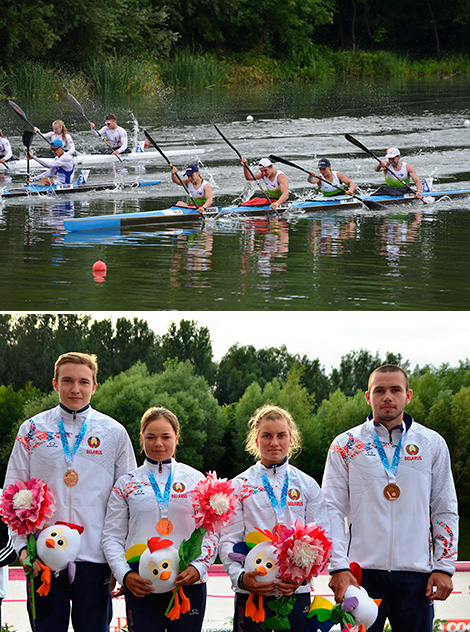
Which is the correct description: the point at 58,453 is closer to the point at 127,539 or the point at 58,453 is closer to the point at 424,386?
the point at 127,539

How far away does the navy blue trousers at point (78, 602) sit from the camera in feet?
11.1

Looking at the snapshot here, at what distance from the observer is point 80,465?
3479mm

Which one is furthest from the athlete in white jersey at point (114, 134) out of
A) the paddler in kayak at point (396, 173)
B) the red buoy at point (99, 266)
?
the red buoy at point (99, 266)

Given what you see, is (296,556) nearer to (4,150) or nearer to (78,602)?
(78,602)

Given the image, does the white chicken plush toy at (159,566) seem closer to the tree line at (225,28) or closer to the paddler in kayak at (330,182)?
the paddler in kayak at (330,182)

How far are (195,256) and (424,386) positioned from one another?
10.1 ft

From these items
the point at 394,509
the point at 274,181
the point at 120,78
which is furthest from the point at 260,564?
the point at 120,78

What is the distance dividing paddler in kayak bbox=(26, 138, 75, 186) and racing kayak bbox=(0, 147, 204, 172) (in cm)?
Result: 157

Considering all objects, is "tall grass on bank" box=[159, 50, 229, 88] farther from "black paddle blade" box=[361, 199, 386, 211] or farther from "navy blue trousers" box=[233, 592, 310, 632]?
"navy blue trousers" box=[233, 592, 310, 632]

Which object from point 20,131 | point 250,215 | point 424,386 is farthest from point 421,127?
point 424,386

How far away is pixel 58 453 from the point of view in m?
3.48

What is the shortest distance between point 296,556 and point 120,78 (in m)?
25.7

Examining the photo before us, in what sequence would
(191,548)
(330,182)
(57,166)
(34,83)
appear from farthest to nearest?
(34,83), (57,166), (330,182), (191,548)

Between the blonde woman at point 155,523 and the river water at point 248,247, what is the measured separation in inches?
184
